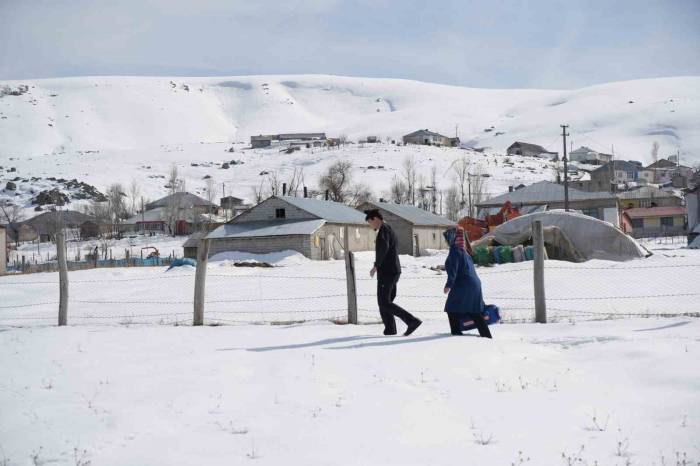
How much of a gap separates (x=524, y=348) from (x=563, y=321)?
10.1 ft

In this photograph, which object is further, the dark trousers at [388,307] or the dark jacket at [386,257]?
the dark jacket at [386,257]

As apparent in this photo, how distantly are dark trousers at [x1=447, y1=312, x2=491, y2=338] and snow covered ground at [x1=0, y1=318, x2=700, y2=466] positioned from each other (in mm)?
224

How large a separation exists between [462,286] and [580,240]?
23.0 meters

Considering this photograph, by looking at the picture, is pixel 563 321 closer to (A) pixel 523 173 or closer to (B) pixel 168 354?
(B) pixel 168 354

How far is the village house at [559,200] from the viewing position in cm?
6253

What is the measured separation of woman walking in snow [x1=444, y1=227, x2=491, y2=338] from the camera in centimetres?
876

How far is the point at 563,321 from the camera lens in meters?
10.9

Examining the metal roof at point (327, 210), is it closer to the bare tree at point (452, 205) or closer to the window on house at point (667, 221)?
the window on house at point (667, 221)

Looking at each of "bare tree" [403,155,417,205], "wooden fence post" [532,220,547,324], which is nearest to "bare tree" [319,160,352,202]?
"bare tree" [403,155,417,205]

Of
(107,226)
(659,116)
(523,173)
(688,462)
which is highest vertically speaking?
(659,116)

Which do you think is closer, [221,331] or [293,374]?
[293,374]

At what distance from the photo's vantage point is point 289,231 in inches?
1646

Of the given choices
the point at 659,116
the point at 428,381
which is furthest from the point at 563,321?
the point at 659,116

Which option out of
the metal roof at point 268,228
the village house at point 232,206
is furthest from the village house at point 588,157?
the metal roof at point 268,228
